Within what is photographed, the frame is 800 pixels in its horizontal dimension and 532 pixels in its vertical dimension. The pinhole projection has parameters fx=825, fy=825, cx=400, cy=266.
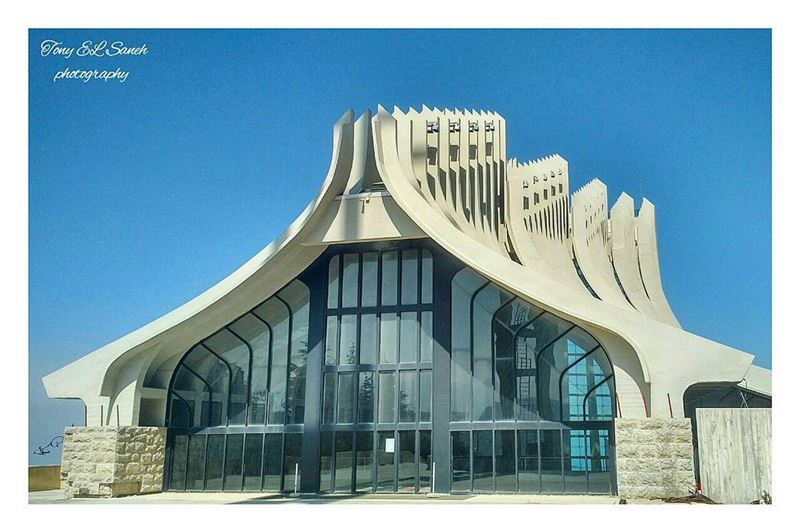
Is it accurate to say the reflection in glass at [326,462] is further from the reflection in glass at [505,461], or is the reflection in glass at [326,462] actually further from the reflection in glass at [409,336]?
Answer: the reflection in glass at [505,461]

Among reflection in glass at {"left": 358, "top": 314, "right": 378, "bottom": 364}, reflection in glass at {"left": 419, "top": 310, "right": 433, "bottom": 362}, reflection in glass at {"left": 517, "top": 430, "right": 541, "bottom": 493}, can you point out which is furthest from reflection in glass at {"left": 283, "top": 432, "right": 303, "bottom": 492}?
reflection in glass at {"left": 517, "top": 430, "right": 541, "bottom": 493}

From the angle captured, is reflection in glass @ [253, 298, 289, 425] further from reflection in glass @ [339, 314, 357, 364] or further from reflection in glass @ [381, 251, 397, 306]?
reflection in glass @ [381, 251, 397, 306]

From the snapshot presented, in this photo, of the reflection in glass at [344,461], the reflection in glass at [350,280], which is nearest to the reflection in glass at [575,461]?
the reflection in glass at [344,461]

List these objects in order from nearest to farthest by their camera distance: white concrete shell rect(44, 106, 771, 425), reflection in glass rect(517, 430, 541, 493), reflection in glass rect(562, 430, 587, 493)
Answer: white concrete shell rect(44, 106, 771, 425) < reflection in glass rect(562, 430, 587, 493) < reflection in glass rect(517, 430, 541, 493)

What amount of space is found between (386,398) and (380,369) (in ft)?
2.16

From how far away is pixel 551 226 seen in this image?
2602 cm

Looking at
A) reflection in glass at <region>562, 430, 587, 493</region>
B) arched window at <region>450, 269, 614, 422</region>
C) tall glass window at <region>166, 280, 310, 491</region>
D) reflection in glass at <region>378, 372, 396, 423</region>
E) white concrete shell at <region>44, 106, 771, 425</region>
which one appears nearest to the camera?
white concrete shell at <region>44, 106, 771, 425</region>

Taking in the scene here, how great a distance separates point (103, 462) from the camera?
17328 millimetres

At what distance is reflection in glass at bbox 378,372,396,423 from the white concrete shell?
10.3 ft

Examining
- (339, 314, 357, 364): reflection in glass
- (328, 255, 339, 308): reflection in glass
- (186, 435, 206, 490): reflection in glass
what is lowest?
(186, 435, 206, 490): reflection in glass

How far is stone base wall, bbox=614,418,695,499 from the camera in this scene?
14.9 meters

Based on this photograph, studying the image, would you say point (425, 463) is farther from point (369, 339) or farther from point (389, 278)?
point (389, 278)

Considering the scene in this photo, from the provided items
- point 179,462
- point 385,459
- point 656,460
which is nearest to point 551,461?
point 656,460
